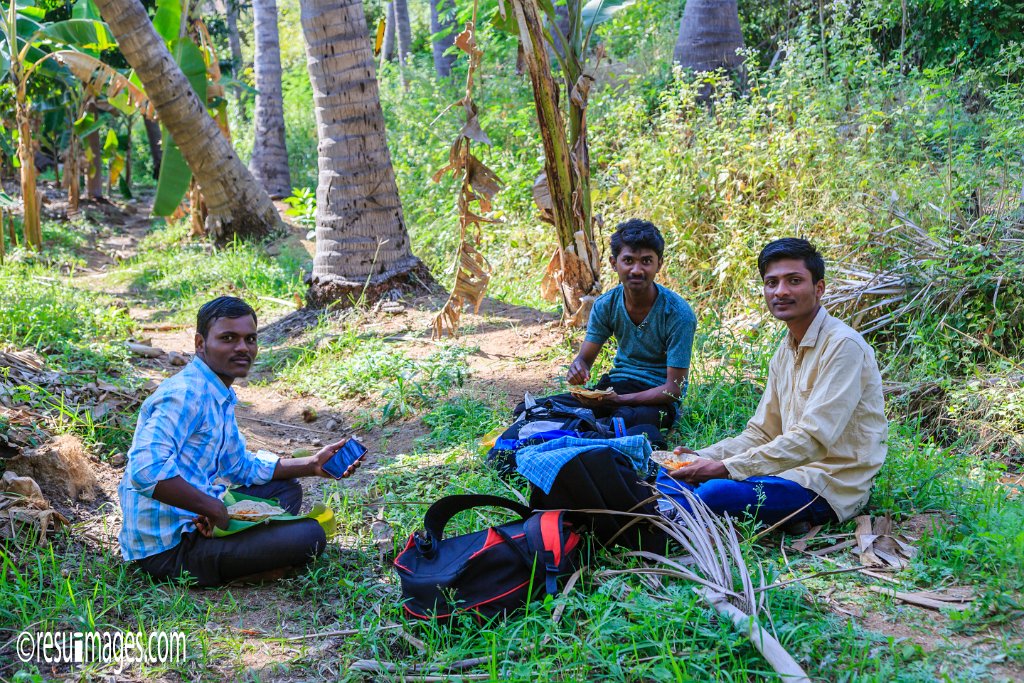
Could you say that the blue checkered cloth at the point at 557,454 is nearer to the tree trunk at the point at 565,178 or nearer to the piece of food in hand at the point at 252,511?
the piece of food in hand at the point at 252,511

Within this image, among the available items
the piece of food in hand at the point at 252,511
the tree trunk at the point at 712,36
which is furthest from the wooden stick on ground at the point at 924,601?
the tree trunk at the point at 712,36

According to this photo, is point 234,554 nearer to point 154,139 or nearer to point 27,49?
point 27,49

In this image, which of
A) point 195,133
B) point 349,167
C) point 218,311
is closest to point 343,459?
point 218,311

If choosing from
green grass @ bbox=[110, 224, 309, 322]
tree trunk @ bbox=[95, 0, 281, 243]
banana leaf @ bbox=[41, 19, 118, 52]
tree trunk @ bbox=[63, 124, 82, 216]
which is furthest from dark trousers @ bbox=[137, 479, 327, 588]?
tree trunk @ bbox=[63, 124, 82, 216]

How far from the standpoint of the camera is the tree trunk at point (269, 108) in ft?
47.3

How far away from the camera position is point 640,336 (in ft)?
16.5

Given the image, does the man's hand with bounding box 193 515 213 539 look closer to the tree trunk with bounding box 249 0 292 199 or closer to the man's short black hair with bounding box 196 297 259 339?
the man's short black hair with bounding box 196 297 259 339

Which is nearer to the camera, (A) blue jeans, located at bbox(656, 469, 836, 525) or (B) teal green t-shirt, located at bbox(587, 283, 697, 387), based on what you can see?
(A) blue jeans, located at bbox(656, 469, 836, 525)

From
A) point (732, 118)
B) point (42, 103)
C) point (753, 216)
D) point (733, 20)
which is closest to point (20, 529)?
point (753, 216)

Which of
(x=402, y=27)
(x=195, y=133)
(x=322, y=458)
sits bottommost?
(x=322, y=458)

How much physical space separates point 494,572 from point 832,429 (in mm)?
1497

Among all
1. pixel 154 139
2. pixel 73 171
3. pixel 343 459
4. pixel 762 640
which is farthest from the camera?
pixel 154 139

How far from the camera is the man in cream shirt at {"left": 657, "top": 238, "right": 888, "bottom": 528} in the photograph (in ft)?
11.3

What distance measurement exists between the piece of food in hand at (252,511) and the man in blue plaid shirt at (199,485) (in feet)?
0.17
